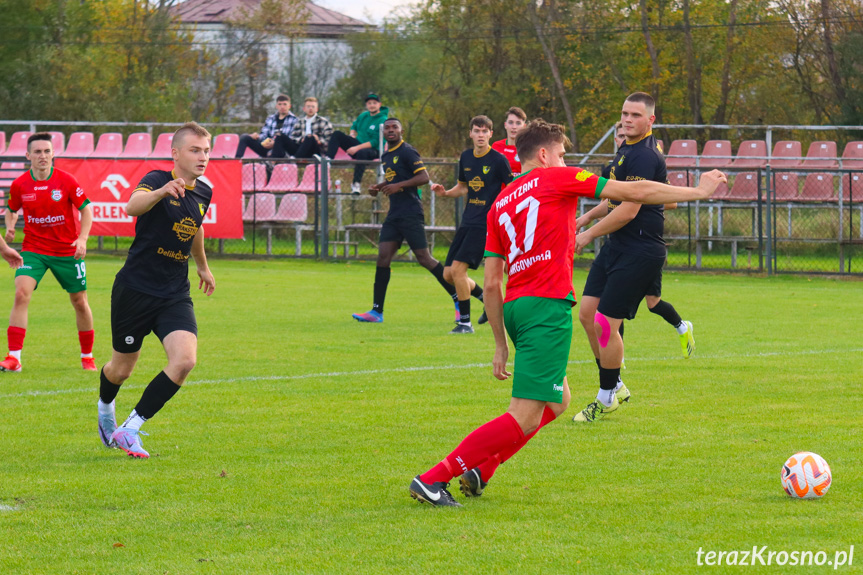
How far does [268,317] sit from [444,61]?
22.9 meters

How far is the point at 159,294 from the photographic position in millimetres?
6672

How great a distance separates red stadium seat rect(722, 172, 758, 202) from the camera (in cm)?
2277

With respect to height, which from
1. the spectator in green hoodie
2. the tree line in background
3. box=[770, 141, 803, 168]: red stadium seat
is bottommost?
box=[770, 141, 803, 168]: red stadium seat

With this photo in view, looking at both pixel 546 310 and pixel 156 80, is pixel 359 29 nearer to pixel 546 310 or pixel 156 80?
pixel 156 80

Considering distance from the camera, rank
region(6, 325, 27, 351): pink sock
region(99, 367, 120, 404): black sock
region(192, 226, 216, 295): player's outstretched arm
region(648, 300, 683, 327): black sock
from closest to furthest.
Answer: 1. region(99, 367, 120, 404): black sock
2. region(192, 226, 216, 295): player's outstretched arm
3. region(6, 325, 27, 351): pink sock
4. region(648, 300, 683, 327): black sock

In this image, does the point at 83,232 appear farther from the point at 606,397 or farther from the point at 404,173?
the point at 404,173

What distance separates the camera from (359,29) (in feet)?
227

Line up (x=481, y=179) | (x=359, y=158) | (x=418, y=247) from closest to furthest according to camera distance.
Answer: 1. (x=481, y=179)
2. (x=418, y=247)
3. (x=359, y=158)

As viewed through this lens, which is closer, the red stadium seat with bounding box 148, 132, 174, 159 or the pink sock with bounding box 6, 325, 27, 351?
the pink sock with bounding box 6, 325, 27, 351

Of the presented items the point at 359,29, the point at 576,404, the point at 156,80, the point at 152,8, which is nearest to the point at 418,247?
the point at 576,404

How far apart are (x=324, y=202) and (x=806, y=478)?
18345mm

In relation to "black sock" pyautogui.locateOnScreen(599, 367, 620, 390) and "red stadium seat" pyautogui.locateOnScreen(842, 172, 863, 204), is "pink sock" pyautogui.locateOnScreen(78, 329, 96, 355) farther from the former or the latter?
"red stadium seat" pyautogui.locateOnScreen(842, 172, 863, 204)

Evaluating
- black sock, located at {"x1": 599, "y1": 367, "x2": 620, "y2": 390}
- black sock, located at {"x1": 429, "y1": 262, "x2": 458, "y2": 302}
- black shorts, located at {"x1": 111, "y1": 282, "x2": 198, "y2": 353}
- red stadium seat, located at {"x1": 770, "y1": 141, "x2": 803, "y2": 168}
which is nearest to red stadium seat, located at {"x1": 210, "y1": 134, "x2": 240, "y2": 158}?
red stadium seat, located at {"x1": 770, "y1": 141, "x2": 803, "y2": 168}

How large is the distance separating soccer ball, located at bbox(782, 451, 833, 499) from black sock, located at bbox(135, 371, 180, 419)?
3.42 meters
